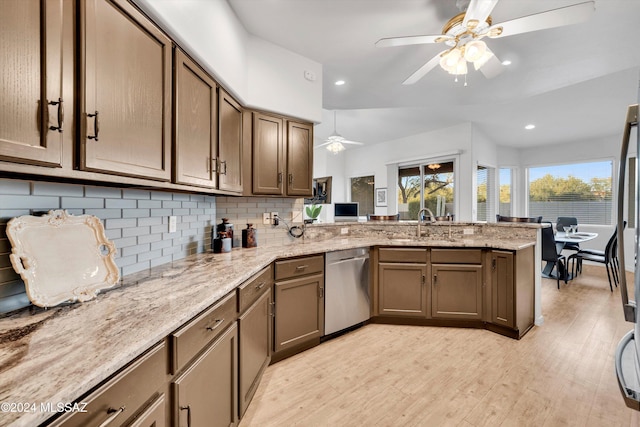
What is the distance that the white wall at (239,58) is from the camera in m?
1.43

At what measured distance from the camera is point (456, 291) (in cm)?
279

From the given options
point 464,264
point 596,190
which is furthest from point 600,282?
point 464,264

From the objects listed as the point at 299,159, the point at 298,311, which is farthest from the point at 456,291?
the point at 299,159

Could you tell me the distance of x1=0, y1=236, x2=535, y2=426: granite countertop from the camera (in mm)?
579

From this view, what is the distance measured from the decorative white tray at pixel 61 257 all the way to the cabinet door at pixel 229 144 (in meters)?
0.87

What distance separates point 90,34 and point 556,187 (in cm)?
857

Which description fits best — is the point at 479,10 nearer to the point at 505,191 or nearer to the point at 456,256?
the point at 456,256

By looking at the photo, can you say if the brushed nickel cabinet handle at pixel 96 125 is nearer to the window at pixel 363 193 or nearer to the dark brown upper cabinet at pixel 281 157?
the dark brown upper cabinet at pixel 281 157

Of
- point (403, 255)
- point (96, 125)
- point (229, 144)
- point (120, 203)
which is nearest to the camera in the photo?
point (96, 125)

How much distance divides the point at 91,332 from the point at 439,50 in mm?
3185

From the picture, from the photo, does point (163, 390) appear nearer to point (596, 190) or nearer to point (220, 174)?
point (220, 174)

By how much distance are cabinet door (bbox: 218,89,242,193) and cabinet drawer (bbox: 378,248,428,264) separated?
5.25 ft

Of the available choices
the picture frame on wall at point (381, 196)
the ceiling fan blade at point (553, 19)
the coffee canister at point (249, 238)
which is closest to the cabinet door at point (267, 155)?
the coffee canister at point (249, 238)

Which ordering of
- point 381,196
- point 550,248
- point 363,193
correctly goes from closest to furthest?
point 550,248
point 381,196
point 363,193
